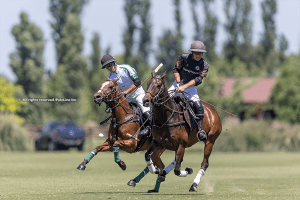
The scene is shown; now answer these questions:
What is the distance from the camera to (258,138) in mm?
32375

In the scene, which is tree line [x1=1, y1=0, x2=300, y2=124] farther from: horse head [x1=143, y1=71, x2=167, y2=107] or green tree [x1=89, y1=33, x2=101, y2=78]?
horse head [x1=143, y1=71, x2=167, y2=107]

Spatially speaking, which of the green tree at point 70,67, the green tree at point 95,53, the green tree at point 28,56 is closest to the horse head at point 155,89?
the green tree at point 28,56

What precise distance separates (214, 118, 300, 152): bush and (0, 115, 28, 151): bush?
11529 millimetres

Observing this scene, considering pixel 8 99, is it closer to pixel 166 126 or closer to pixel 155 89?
pixel 166 126

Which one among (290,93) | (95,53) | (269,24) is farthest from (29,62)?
(269,24)

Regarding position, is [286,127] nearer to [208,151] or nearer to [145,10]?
[208,151]

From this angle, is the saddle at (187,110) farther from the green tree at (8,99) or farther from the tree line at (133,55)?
the green tree at (8,99)

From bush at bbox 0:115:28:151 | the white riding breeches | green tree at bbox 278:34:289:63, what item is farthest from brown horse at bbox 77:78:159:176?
green tree at bbox 278:34:289:63

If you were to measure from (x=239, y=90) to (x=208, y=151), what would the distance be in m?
28.1

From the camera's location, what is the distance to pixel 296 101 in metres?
42.3

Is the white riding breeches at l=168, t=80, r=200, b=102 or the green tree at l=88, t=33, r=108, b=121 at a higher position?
the white riding breeches at l=168, t=80, r=200, b=102

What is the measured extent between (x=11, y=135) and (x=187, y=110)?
22.2m

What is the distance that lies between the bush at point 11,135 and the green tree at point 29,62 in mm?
19533

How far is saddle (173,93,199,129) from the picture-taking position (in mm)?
11508
